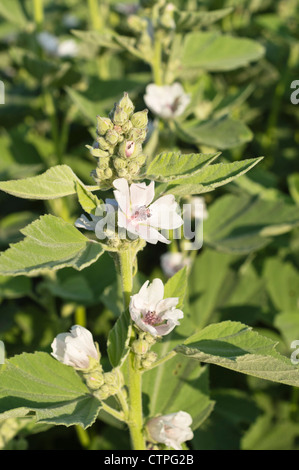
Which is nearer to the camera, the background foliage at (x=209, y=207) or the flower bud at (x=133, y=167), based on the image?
the flower bud at (x=133, y=167)

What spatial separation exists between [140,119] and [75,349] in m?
0.55

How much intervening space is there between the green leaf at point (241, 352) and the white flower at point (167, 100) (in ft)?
3.54

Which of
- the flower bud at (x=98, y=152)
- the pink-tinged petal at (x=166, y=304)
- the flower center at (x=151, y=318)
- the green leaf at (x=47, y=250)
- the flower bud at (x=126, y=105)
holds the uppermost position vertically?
the flower bud at (x=126, y=105)

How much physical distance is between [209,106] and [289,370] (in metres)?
1.76

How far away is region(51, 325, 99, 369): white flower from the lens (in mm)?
1306

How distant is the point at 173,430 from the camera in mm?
1410

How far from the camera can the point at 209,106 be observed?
105 inches

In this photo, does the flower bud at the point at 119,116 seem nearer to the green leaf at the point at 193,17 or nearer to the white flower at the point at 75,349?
the white flower at the point at 75,349

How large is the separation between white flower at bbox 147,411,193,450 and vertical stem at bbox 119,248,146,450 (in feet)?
0.16

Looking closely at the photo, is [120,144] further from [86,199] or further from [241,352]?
[241,352]

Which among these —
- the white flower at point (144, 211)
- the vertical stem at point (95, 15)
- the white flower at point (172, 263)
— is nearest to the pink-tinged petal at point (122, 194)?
the white flower at point (144, 211)

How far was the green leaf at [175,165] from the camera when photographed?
1149 millimetres

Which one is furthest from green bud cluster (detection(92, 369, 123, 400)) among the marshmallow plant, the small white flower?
the small white flower

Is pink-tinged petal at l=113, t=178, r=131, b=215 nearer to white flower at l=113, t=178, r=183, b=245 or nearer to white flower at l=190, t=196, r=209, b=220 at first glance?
white flower at l=113, t=178, r=183, b=245
